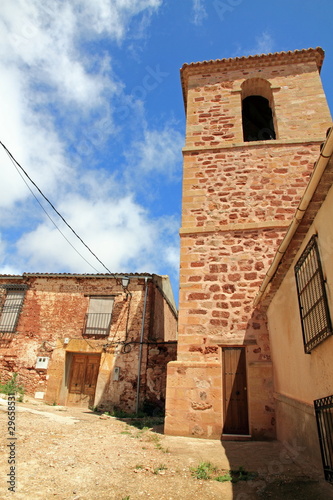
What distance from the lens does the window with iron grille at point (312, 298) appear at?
3094mm

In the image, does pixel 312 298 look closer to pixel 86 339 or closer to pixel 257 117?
pixel 257 117

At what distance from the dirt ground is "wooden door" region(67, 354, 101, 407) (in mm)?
7262

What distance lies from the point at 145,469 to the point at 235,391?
9.37 ft

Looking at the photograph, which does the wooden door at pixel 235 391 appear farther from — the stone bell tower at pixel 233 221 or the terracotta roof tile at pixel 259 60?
the terracotta roof tile at pixel 259 60

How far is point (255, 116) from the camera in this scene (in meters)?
10.2

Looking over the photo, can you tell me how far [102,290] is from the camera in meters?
12.6

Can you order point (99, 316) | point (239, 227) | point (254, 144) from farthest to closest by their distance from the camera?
point (99, 316) < point (254, 144) < point (239, 227)

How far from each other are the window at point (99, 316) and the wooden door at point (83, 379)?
3.02 feet

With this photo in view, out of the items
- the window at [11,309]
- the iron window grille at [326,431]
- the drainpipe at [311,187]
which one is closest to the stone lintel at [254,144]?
the drainpipe at [311,187]

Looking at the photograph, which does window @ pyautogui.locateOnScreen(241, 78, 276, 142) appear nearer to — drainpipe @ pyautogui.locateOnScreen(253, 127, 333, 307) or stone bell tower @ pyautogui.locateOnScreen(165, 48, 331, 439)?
stone bell tower @ pyautogui.locateOnScreen(165, 48, 331, 439)

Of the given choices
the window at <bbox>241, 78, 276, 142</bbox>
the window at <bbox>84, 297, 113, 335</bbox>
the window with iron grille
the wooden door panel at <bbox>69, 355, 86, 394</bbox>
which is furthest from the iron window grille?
the wooden door panel at <bbox>69, 355, 86, 394</bbox>

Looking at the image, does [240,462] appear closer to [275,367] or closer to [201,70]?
[275,367]

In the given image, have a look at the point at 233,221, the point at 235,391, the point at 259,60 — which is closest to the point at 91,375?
the point at 235,391

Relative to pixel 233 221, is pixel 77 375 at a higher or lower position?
lower
